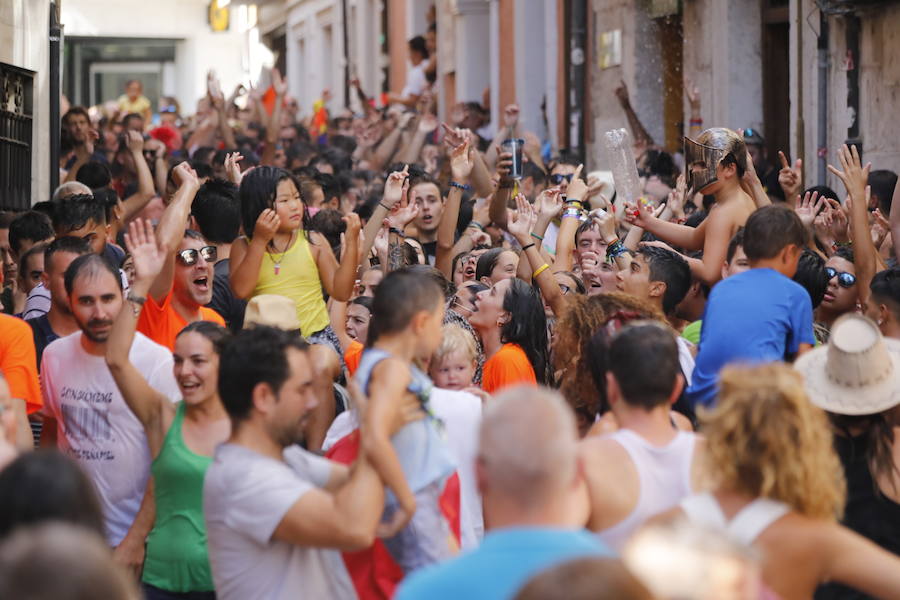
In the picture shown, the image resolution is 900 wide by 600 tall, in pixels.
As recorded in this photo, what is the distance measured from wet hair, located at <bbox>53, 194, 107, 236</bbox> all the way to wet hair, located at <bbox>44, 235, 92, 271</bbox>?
1.09 metres

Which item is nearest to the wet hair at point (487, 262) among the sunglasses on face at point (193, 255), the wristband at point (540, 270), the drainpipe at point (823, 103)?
the wristband at point (540, 270)

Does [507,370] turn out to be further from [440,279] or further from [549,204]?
[549,204]

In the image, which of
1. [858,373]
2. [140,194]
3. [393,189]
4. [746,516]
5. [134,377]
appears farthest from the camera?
[140,194]

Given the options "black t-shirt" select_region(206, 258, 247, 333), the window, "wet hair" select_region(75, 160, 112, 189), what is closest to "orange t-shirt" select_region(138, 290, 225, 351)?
"black t-shirt" select_region(206, 258, 247, 333)

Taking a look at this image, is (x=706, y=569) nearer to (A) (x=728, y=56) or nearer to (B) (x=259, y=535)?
(B) (x=259, y=535)

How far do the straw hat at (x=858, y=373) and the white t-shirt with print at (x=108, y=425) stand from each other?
97.5 inches

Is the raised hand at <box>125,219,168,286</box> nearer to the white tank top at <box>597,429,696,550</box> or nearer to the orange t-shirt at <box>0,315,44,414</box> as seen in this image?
the orange t-shirt at <box>0,315,44,414</box>

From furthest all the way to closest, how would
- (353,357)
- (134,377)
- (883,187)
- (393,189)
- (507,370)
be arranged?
(883,187) → (393,189) → (353,357) → (507,370) → (134,377)

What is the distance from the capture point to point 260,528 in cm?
432

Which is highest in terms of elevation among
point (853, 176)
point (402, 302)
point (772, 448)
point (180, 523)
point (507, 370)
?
point (853, 176)

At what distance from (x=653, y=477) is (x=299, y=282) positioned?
136 inches

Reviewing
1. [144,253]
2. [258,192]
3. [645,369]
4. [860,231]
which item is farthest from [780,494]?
[258,192]

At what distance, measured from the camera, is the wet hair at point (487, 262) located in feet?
26.3

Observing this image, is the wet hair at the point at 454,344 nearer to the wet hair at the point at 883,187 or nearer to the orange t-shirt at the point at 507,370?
the orange t-shirt at the point at 507,370
